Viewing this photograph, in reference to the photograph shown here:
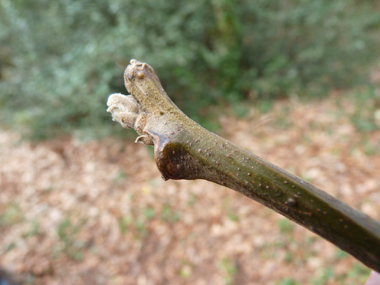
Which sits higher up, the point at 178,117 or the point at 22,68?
the point at 22,68

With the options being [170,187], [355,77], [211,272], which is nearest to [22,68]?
[170,187]

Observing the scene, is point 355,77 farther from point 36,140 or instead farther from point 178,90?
point 36,140

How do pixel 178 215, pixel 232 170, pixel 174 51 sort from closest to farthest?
pixel 232 170 < pixel 178 215 < pixel 174 51

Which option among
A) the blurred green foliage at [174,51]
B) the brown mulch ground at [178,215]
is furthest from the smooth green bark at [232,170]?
the blurred green foliage at [174,51]

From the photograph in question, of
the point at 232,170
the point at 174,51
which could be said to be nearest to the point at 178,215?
the point at 174,51

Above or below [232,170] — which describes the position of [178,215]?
above

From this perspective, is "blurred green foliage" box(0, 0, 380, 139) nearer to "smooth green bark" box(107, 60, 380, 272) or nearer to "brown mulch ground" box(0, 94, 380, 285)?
"brown mulch ground" box(0, 94, 380, 285)

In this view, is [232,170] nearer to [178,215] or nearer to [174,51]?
[178,215]
